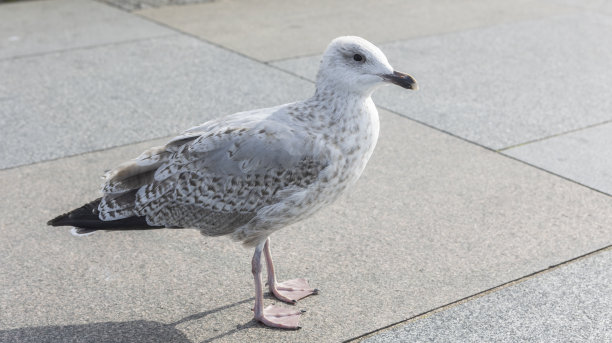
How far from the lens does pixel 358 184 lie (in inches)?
238

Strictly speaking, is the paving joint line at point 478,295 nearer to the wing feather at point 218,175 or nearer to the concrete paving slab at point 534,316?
the concrete paving slab at point 534,316

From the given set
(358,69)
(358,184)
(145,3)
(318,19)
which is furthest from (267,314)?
(145,3)

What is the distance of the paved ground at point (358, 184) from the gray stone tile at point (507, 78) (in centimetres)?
3

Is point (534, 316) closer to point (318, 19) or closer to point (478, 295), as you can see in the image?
point (478, 295)

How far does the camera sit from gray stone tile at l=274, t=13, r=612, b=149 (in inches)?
287

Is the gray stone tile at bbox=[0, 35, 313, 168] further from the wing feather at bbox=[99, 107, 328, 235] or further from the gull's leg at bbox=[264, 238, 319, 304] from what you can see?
the gull's leg at bbox=[264, 238, 319, 304]

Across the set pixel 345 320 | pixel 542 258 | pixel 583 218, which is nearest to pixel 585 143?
pixel 583 218

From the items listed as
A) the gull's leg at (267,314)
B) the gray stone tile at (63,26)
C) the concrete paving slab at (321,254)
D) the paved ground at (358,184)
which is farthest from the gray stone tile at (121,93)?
the gull's leg at (267,314)

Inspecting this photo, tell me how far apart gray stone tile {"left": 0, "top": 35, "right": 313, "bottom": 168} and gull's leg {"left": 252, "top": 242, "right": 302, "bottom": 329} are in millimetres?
2951

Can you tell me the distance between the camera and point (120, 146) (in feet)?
22.0

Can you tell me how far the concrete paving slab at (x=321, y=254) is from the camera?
426 cm

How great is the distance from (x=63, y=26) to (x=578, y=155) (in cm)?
726

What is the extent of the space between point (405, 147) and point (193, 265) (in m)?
2.59

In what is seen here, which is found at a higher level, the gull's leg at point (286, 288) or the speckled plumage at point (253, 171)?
the speckled plumage at point (253, 171)
